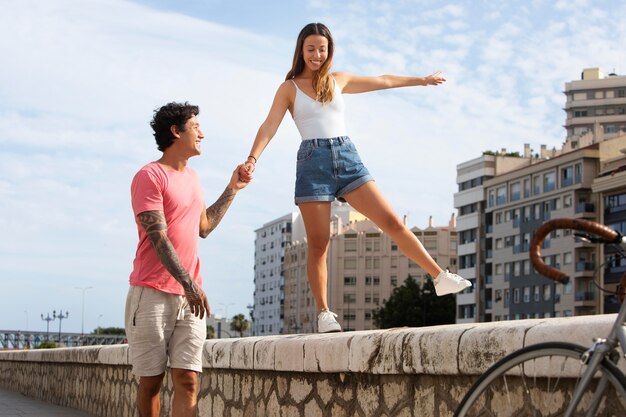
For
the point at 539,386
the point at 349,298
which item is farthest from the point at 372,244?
the point at 539,386

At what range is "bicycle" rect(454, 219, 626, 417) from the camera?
2.72 meters

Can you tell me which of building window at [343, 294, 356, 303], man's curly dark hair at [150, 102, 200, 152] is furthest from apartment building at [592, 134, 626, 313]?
man's curly dark hair at [150, 102, 200, 152]

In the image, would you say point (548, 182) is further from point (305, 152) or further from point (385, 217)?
point (305, 152)

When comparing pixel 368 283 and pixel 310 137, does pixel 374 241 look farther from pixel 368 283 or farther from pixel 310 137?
pixel 310 137

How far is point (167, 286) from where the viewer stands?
5672mm

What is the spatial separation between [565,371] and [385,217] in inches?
146

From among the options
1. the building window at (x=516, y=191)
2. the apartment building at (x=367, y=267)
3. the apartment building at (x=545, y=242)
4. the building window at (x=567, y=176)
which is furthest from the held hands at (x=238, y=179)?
the apartment building at (x=367, y=267)

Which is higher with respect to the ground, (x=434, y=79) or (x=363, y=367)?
(x=434, y=79)

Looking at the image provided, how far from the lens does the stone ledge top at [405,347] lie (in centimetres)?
381

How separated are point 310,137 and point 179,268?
1.51 m

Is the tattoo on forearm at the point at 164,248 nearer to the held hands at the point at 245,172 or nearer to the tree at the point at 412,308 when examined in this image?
the held hands at the point at 245,172

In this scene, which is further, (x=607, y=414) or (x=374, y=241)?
(x=374, y=241)

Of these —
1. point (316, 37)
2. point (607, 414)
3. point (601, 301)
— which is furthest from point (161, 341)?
point (601, 301)

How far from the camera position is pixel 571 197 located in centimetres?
9588
